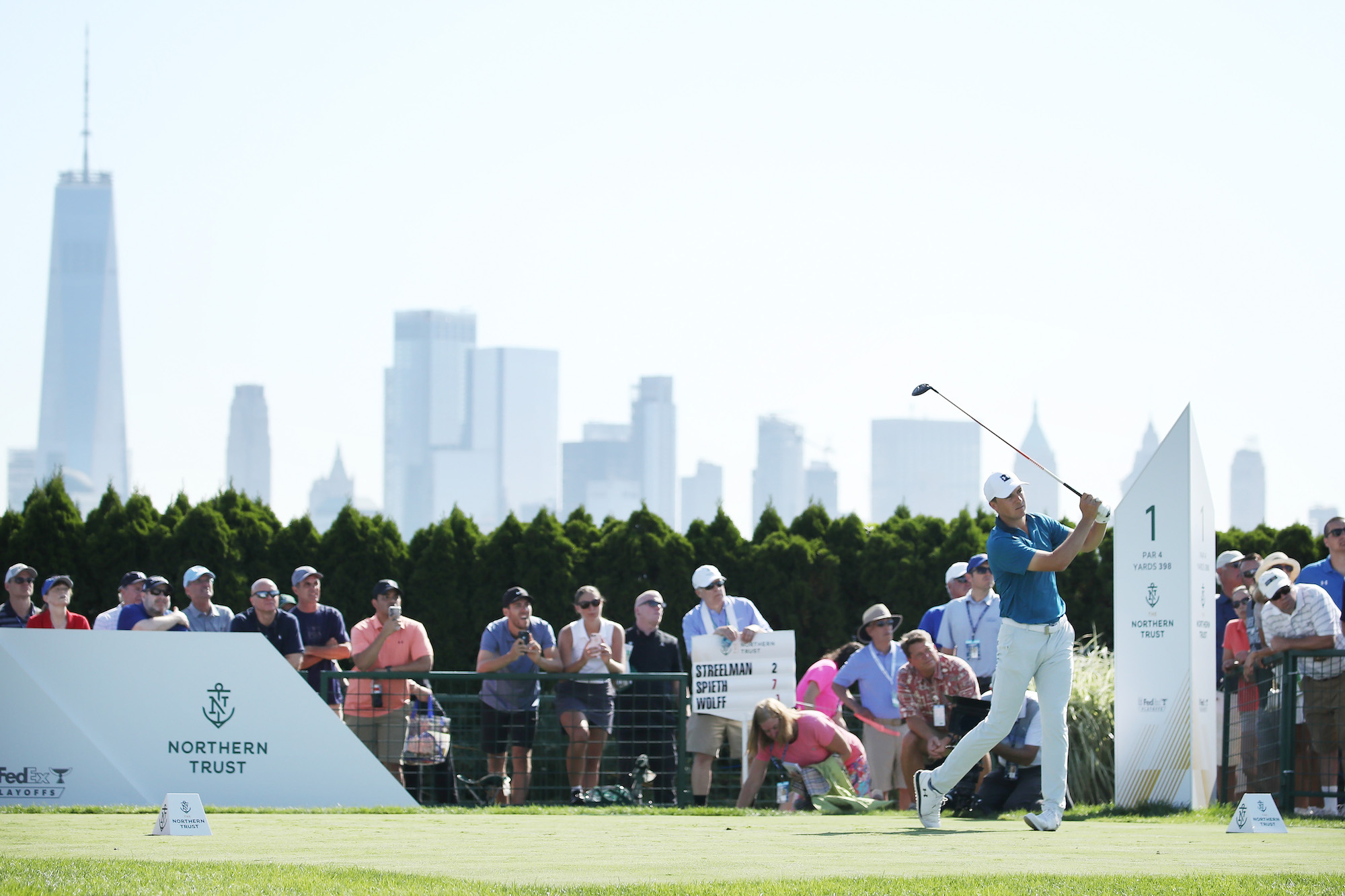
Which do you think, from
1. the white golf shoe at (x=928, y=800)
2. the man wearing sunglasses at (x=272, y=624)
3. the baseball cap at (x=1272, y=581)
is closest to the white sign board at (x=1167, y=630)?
the baseball cap at (x=1272, y=581)

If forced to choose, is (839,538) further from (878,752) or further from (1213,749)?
(1213,749)

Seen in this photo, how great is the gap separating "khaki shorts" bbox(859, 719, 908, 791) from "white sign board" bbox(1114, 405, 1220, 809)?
1760mm

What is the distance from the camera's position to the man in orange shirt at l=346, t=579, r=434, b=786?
35.6ft

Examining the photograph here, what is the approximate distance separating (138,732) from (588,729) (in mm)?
3074

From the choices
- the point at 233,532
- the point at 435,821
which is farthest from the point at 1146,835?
the point at 233,532

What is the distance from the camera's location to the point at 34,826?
7.67 m

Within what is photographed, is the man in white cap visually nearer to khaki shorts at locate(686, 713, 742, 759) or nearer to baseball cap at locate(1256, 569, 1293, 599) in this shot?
khaki shorts at locate(686, 713, 742, 759)

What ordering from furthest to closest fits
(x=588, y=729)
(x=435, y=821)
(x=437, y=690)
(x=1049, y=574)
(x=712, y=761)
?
(x=437, y=690) → (x=712, y=761) → (x=588, y=729) → (x=435, y=821) → (x=1049, y=574)

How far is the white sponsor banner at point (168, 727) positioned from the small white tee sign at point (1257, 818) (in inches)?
200

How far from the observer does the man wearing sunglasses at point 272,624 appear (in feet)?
36.8

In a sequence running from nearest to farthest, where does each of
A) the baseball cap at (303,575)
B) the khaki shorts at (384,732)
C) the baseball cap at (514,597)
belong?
the khaki shorts at (384,732) < the baseball cap at (514,597) < the baseball cap at (303,575)

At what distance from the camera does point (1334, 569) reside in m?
10.6

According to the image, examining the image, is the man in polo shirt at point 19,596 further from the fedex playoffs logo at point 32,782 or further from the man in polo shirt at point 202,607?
the fedex playoffs logo at point 32,782

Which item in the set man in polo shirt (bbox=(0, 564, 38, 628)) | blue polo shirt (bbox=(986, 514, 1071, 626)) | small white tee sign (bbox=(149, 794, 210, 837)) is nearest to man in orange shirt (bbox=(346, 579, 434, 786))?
man in polo shirt (bbox=(0, 564, 38, 628))
